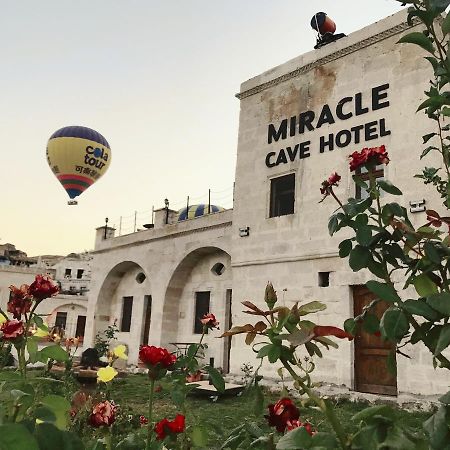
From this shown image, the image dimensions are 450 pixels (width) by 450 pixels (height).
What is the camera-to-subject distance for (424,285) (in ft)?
5.19

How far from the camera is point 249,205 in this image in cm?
1222

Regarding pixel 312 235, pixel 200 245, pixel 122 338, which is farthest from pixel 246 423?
pixel 122 338

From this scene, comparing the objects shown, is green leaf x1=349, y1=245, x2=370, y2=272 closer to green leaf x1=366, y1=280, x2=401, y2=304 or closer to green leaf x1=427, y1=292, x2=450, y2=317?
green leaf x1=366, y1=280, x2=401, y2=304

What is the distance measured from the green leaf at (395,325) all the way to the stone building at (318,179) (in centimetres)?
794

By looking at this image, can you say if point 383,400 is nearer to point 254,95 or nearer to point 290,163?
point 290,163

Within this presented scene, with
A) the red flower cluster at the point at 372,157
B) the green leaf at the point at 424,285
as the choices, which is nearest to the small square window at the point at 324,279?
the red flower cluster at the point at 372,157

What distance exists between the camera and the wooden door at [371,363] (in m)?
9.12

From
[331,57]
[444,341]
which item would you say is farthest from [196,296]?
[444,341]

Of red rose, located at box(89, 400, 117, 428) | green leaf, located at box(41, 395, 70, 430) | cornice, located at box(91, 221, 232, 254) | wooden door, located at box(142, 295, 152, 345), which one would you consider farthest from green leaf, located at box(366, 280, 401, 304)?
wooden door, located at box(142, 295, 152, 345)

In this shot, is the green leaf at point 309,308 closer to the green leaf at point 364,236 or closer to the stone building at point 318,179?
the green leaf at point 364,236

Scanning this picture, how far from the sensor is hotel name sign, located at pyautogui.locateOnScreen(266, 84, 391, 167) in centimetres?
1023

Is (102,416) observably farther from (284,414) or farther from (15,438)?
(15,438)

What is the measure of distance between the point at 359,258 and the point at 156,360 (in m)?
0.98

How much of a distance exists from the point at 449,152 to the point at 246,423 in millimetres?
1514
